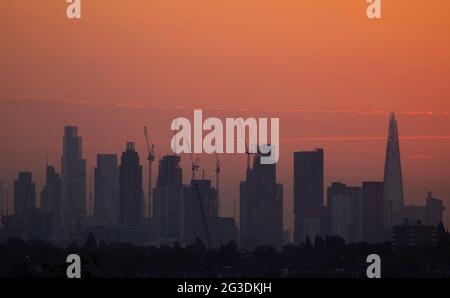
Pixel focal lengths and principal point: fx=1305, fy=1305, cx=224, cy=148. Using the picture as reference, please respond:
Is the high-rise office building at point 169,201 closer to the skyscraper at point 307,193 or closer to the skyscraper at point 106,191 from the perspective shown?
the skyscraper at point 106,191

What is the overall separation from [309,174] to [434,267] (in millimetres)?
29118

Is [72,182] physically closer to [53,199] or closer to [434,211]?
[53,199]

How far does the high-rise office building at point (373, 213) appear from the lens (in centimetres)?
11643

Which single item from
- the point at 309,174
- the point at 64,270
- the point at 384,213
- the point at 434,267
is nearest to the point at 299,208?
the point at 384,213

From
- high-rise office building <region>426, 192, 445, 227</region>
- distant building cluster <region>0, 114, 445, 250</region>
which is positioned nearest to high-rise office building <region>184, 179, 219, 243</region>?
distant building cluster <region>0, 114, 445, 250</region>

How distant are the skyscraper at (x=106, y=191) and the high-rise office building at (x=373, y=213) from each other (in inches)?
977

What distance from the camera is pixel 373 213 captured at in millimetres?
125375

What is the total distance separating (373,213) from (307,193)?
7173 mm

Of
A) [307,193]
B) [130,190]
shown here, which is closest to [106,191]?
[130,190]

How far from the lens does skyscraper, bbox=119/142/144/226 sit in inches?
5246

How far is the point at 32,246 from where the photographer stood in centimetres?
9900


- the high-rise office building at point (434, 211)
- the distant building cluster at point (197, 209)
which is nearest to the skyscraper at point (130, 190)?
the distant building cluster at point (197, 209)

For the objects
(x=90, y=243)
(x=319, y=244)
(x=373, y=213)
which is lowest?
(x=90, y=243)

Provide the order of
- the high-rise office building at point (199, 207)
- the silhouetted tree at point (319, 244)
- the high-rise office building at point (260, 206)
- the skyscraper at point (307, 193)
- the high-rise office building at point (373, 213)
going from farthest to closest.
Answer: the high-rise office building at point (199, 207)
the high-rise office building at point (260, 206)
the high-rise office building at point (373, 213)
the skyscraper at point (307, 193)
the silhouetted tree at point (319, 244)
